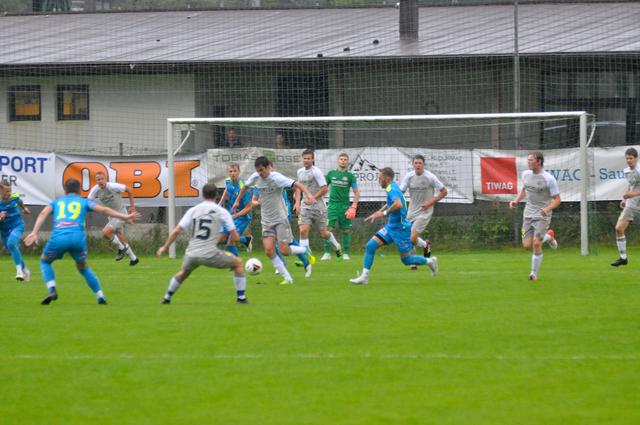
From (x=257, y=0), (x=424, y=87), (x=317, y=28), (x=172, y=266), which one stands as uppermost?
(x=257, y=0)

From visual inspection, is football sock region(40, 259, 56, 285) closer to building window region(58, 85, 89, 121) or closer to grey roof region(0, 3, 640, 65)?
grey roof region(0, 3, 640, 65)

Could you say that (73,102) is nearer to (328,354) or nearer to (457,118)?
(457,118)

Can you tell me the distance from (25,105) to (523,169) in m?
14.3

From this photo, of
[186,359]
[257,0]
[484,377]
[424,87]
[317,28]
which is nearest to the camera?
[484,377]

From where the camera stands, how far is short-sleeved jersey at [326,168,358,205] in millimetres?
22172

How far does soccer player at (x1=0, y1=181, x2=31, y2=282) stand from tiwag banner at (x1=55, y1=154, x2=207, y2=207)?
622 cm

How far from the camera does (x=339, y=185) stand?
2236cm

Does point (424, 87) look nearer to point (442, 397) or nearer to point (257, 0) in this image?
point (257, 0)

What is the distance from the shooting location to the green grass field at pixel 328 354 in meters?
7.74

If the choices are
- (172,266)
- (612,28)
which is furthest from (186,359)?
(612,28)

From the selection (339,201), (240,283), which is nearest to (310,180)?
(339,201)

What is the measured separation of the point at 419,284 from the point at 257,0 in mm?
29077

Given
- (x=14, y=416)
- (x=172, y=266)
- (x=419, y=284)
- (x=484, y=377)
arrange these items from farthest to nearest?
(x=172, y=266) → (x=419, y=284) → (x=484, y=377) → (x=14, y=416)

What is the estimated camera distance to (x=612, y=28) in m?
28.5
